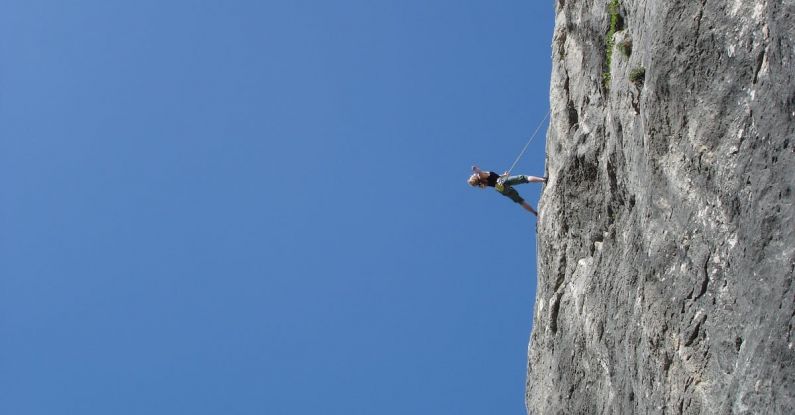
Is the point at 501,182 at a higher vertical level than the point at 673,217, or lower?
higher

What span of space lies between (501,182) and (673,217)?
28.7ft

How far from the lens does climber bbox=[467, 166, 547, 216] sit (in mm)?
19041

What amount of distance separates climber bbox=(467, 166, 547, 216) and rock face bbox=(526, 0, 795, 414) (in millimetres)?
2584

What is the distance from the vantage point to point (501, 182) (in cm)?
1930

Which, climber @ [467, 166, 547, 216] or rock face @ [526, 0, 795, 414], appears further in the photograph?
climber @ [467, 166, 547, 216]

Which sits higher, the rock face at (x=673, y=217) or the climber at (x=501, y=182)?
the climber at (x=501, y=182)

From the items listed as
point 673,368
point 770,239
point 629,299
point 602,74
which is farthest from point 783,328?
point 602,74

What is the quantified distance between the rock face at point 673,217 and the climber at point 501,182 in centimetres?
258

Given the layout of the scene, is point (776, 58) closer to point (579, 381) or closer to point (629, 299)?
point (629, 299)

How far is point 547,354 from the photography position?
1582 centimetres

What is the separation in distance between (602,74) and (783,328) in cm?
767

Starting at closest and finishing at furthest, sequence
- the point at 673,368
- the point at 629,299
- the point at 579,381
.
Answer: the point at 673,368 → the point at 629,299 → the point at 579,381

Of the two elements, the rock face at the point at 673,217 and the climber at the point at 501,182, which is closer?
the rock face at the point at 673,217

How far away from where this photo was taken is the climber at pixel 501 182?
19.0m
